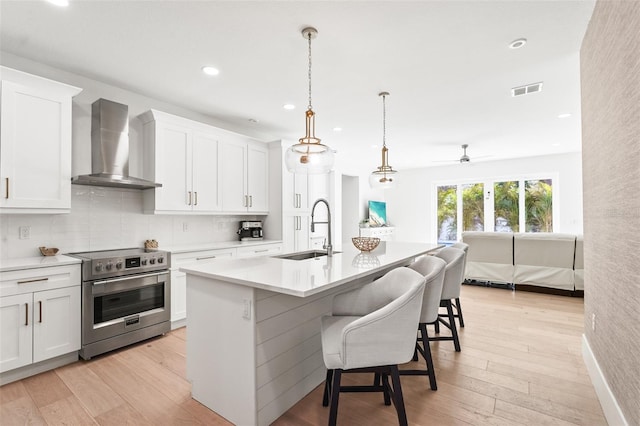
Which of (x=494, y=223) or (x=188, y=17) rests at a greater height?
(x=188, y=17)

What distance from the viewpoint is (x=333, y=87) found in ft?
11.2

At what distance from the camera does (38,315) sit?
96.8 inches

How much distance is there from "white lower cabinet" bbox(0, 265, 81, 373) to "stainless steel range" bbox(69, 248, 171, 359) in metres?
0.08

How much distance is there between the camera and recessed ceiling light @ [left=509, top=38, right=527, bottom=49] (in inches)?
98.1

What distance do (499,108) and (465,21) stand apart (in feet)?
7.41

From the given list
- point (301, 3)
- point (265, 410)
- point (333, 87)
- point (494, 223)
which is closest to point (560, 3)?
point (301, 3)

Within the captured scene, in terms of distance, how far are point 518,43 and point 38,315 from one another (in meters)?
4.41

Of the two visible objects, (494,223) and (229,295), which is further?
(494,223)

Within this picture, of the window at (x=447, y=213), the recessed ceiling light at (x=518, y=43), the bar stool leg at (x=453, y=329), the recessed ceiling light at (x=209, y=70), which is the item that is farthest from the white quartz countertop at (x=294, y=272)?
the window at (x=447, y=213)

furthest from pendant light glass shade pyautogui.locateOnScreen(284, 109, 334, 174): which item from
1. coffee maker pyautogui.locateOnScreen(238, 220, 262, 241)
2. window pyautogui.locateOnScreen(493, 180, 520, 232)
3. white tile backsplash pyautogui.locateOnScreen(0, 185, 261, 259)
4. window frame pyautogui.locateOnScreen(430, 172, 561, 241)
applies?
window pyautogui.locateOnScreen(493, 180, 520, 232)

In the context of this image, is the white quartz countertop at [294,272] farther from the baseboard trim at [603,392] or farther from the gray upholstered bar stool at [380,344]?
the baseboard trim at [603,392]

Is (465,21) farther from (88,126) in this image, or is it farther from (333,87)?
(88,126)

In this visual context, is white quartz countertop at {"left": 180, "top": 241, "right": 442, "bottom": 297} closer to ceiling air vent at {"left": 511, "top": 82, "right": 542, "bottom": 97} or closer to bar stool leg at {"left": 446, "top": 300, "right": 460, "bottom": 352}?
bar stool leg at {"left": 446, "top": 300, "right": 460, "bottom": 352}

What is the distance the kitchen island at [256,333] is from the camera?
1756 millimetres
